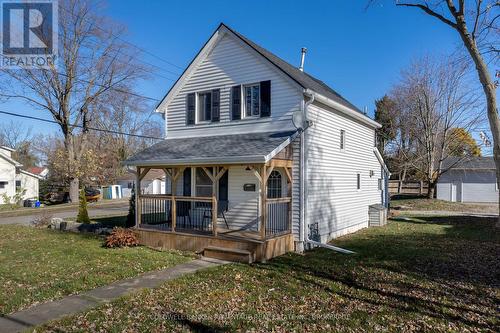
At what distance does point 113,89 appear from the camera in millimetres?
29594

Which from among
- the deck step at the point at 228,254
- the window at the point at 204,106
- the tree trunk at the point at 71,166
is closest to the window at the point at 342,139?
the window at the point at 204,106

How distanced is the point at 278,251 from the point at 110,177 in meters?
38.0

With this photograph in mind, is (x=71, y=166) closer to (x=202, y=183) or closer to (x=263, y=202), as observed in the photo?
(x=202, y=183)

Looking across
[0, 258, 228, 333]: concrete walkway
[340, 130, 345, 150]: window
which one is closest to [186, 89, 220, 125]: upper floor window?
[340, 130, 345, 150]: window

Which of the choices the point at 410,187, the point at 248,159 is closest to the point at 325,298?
the point at 248,159

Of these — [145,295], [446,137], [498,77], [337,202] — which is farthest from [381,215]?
[446,137]

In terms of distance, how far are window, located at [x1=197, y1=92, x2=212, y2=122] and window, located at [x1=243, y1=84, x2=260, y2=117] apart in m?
1.57

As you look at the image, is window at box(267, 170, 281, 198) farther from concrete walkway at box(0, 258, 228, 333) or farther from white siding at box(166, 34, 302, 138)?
concrete walkway at box(0, 258, 228, 333)

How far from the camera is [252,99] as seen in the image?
1182 cm

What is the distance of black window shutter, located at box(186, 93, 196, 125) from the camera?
13070mm

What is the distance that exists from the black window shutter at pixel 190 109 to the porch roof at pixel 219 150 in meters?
0.75

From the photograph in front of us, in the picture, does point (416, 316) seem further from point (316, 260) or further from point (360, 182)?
point (360, 182)

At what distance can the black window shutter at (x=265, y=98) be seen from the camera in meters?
11.3

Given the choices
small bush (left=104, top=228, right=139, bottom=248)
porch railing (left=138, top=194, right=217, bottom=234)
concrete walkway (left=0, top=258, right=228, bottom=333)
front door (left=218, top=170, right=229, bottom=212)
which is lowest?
concrete walkway (left=0, top=258, right=228, bottom=333)
